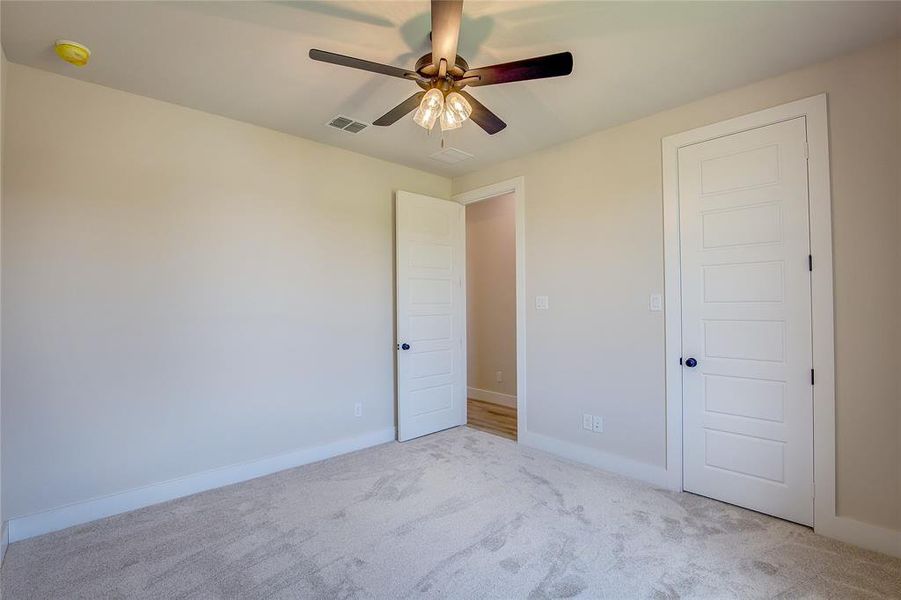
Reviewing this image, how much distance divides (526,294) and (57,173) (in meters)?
3.39

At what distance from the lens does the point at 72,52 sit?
2.12 m

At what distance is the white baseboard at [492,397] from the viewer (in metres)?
5.29

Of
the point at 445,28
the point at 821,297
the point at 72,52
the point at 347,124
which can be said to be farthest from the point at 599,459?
the point at 72,52

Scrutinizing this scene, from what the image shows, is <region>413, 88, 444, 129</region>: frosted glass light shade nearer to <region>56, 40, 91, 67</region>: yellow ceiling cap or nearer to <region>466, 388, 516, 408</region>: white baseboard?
<region>56, 40, 91, 67</region>: yellow ceiling cap

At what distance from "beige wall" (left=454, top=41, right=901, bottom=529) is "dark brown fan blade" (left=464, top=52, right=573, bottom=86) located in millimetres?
1251

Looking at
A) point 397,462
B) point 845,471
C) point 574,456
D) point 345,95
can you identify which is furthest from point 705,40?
point 397,462

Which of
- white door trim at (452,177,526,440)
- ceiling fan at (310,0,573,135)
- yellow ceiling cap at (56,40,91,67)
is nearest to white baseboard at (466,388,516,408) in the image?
white door trim at (452,177,526,440)

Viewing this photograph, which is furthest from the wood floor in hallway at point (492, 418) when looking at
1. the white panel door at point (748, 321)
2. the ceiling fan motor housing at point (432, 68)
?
the ceiling fan motor housing at point (432, 68)

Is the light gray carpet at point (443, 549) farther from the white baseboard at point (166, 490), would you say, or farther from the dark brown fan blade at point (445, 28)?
the dark brown fan blade at point (445, 28)

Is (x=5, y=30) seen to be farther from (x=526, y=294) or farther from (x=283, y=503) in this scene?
(x=526, y=294)

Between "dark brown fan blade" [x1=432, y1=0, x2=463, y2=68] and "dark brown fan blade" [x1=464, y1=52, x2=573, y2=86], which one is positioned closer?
"dark brown fan blade" [x1=432, y1=0, x2=463, y2=68]

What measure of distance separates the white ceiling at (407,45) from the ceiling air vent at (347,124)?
0.13 meters

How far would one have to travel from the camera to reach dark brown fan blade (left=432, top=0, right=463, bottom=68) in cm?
149

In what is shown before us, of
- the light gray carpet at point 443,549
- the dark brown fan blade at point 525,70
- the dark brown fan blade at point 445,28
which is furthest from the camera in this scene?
the light gray carpet at point 443,549
